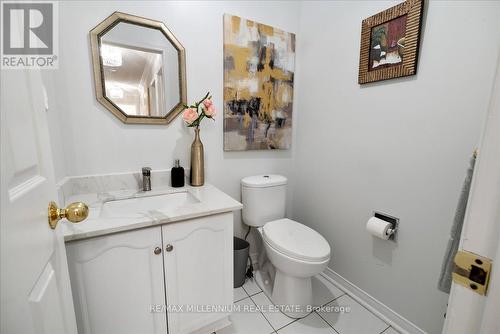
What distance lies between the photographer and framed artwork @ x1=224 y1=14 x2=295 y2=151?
153cm

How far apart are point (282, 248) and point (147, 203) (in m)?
0.82

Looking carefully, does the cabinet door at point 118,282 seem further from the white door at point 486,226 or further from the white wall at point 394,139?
the white wall at point 394,139

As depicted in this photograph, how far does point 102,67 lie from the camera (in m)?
1.19

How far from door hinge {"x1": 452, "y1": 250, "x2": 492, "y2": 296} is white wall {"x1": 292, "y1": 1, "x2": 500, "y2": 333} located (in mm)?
604

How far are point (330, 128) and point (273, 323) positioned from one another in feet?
4.43

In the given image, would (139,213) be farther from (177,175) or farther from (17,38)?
(17,38)

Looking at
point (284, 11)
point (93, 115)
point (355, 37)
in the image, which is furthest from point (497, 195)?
point (284, 11)

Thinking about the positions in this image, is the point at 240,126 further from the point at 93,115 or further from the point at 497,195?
the point at 497,195

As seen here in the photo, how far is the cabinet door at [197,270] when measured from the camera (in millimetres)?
990

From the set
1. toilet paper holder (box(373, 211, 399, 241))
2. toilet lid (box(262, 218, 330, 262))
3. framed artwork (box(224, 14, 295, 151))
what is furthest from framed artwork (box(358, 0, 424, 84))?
toilet lid (box(262, 218, 330, 262))

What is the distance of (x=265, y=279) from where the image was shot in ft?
5.53

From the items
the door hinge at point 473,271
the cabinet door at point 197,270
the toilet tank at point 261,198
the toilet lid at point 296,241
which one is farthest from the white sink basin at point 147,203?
the door hinge at point 473,271

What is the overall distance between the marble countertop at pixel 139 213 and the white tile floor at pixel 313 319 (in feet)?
2.56

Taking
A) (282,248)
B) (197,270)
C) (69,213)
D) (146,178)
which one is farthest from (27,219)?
(282,248)
